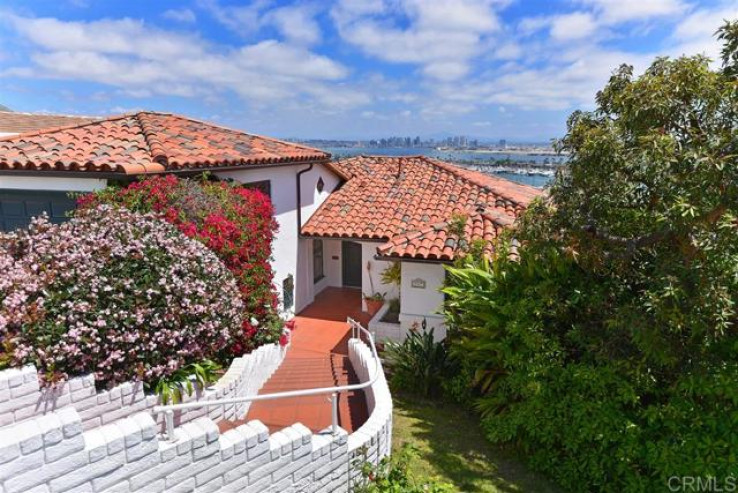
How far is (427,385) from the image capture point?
10.7 meters

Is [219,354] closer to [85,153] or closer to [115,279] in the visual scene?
[115,279]

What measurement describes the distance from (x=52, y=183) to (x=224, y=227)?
4.12m

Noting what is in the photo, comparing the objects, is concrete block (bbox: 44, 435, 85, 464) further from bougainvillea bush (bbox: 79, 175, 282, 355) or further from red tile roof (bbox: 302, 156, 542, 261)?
red tile roof (bbox: 302, 156, 542, 261)

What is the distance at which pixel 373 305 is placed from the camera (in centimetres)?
1539

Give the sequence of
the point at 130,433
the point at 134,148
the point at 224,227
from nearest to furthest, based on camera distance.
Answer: the point at 130,433, the point at 224,227, the point at 134,148

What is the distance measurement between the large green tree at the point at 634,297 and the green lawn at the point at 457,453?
42 centimetres

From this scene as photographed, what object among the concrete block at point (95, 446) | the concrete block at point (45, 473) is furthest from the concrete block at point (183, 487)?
the concrete block at point (45, 473)

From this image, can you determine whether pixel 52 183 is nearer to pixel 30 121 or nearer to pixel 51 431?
pixel 51 431

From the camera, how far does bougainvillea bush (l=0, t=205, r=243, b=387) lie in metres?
5.20

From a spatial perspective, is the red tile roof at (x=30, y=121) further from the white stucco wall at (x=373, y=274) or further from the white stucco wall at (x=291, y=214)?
the white stucco wall at (x=373, y=274)

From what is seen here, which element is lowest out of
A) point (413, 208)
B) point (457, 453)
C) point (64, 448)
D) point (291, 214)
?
point (457, 453)

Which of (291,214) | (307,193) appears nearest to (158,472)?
(291,214)

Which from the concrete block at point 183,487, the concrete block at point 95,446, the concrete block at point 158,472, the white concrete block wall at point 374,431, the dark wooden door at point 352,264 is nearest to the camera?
the concrete block at point 95,446

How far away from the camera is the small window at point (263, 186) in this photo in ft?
40.6
